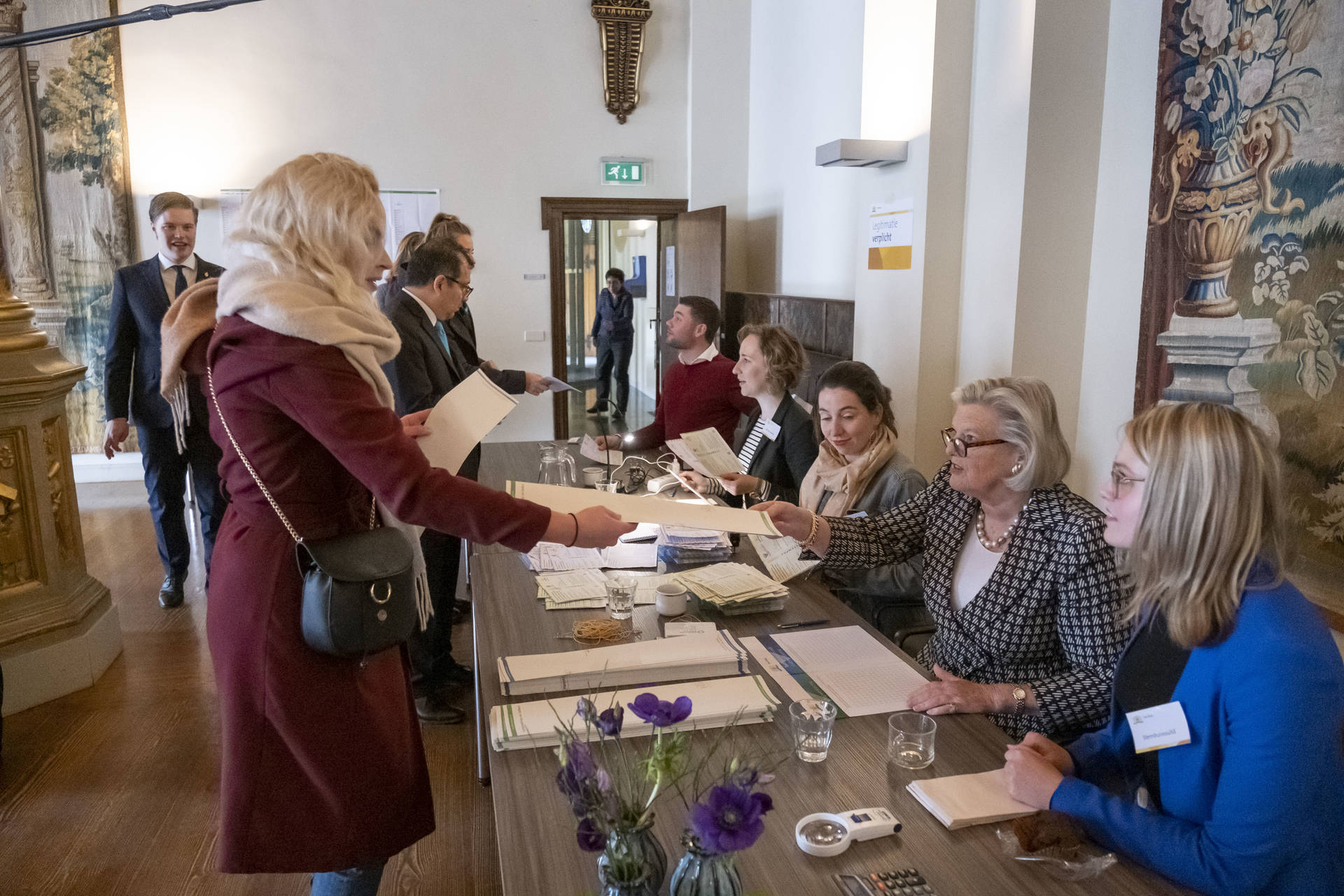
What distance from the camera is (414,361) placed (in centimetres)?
308

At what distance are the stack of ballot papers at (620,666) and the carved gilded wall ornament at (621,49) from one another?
21.1ft

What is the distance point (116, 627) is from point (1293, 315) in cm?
427

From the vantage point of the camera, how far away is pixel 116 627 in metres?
3.74

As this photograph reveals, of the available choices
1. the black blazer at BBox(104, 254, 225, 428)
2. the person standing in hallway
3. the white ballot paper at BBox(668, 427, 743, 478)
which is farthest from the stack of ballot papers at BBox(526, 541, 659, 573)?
the person standing in hallway

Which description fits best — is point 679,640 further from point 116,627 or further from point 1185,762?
point 116,627

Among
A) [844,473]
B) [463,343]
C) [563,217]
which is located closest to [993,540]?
[844,473]

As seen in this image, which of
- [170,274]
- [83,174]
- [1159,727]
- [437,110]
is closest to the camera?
[1159,727]

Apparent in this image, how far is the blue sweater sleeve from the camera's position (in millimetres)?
1138

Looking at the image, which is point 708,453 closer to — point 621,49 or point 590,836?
point 590,836

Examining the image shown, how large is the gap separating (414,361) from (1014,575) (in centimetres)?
205

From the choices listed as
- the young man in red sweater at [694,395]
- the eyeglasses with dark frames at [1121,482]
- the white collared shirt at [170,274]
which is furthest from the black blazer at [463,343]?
the eyeglasses with dark frames at [1121,482]

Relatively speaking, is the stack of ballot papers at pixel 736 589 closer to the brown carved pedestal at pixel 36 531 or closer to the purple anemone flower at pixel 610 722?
the purple anemone flower at pixel 610 722

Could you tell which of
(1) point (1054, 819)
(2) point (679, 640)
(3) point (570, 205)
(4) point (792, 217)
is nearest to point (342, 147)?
(3) point (570, 205)

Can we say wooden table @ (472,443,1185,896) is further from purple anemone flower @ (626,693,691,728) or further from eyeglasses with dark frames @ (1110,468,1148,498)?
eyeglasses with dark frames @ (1110,468,1148,498)
